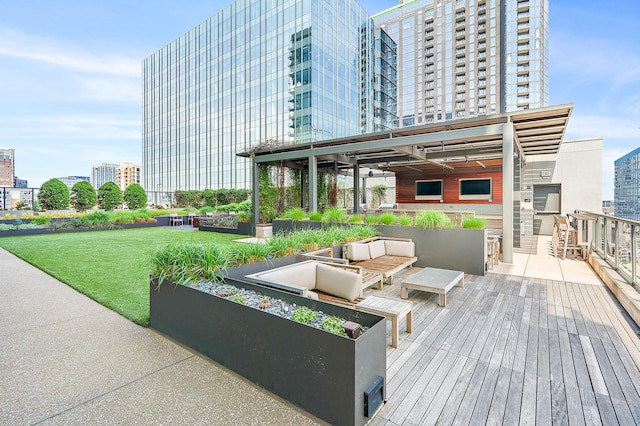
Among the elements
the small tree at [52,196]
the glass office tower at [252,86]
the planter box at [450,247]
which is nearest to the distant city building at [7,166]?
the glass office tower at [252,86]

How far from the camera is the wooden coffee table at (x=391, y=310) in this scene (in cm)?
290

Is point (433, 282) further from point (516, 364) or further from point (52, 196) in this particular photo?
point (52, 196)

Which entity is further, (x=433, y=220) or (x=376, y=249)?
(x=433, y=220)

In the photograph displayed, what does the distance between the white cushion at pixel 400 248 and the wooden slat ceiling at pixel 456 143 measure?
9.97ft

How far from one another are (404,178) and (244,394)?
1391 cm

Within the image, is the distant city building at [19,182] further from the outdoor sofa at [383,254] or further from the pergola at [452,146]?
the outdoor sofa at [383,254]

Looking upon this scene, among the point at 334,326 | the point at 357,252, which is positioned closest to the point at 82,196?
the point at 357,252

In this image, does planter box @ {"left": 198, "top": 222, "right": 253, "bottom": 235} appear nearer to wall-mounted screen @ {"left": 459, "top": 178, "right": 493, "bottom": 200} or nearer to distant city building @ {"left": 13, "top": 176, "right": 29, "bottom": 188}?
wall-mounted screen @ {"left": 459, "top": 178, "right": 493, "bottom": 200}

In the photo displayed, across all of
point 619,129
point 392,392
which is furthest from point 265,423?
point 619,129

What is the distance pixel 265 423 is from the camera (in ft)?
6.26

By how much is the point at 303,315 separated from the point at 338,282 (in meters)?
1.36

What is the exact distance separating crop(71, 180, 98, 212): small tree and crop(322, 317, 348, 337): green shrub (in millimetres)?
21498

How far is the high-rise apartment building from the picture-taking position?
1694 inches

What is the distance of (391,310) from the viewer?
117 inches
